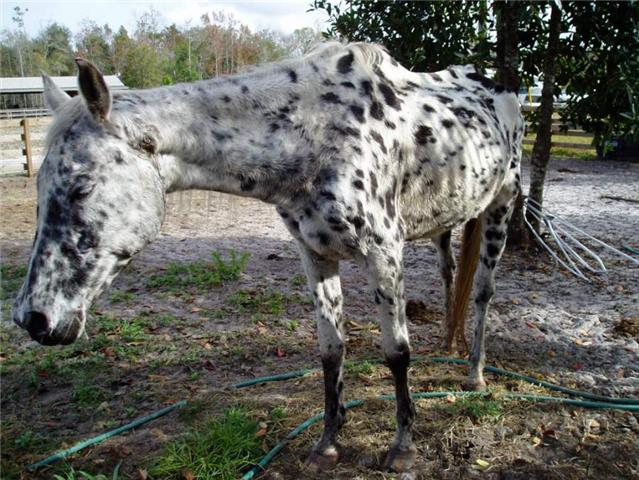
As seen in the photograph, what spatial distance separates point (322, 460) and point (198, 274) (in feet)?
10.9

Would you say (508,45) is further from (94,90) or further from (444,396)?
(94,90)

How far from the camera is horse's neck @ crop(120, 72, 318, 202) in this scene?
7.43 ft

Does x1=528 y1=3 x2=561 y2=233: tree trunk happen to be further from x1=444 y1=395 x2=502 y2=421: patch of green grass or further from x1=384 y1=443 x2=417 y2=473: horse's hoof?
x1=384 y1=443 x2=417 y2=473: horse's hoof

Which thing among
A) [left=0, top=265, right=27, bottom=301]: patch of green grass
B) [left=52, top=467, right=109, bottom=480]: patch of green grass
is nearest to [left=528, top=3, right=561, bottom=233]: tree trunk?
[left=52, top=467, right=109, bottom=480]: patch of green grass

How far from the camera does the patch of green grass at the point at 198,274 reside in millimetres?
5602

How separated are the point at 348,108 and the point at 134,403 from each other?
2460 millimetres

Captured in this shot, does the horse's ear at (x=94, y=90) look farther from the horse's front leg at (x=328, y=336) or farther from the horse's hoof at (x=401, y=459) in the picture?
the horse's hoof at (x=401, y=459)

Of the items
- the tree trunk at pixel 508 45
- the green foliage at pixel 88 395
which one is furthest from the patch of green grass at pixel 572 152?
the green foliage at pixel 88 395

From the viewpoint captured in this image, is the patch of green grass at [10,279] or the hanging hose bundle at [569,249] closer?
the patch of green grass at [10,279]

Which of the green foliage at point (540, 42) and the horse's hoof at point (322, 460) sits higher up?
the green foliage at point (540, 42)

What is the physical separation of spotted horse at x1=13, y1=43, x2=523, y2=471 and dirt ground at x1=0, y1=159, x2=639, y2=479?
42cm

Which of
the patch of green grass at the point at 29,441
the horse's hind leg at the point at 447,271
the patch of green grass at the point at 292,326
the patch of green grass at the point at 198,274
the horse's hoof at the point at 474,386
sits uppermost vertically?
the horse's hind leg at the point at 447,271

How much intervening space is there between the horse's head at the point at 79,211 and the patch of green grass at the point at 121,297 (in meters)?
3.26

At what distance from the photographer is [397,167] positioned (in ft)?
9.16
